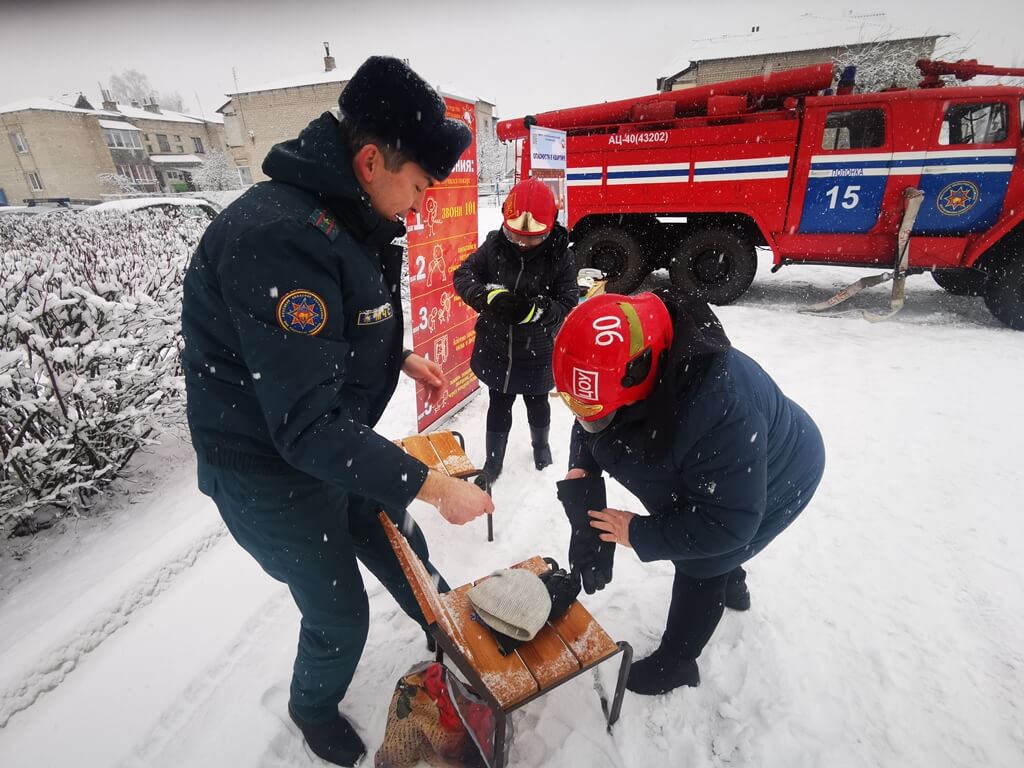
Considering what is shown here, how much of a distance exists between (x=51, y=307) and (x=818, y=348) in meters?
6.40

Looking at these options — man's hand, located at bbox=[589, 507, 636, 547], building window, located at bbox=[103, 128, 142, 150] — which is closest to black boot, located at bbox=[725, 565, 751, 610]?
man's hand, located at bbox=[589, 507, 636, 547]

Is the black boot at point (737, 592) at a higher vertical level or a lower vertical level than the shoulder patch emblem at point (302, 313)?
lower

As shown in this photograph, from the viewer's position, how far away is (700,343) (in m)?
1.19

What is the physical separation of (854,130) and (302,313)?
7.03 metres

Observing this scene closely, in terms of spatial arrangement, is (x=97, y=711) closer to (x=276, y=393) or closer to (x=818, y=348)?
(x=276, y=393)

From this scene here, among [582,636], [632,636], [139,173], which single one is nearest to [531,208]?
[582,636]

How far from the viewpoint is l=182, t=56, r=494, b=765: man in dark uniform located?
101 cm

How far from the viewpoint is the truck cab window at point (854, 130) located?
545 cm

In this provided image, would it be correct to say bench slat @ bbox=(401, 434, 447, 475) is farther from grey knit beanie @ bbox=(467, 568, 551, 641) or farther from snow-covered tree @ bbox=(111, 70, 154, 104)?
snow-covered tree @ bbox=(111, 70, 154, 104)

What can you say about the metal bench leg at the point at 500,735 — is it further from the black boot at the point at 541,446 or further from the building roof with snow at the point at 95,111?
the building roof with snow at the point at 95,111

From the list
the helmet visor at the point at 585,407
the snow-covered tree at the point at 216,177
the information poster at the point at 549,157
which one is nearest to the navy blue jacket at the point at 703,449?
the helmet visor at the point at 585,407

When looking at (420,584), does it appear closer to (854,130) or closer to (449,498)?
(449,498)

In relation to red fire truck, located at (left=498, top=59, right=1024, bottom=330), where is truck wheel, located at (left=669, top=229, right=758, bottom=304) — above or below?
below

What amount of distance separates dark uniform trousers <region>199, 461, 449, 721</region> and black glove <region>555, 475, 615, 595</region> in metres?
0.77
